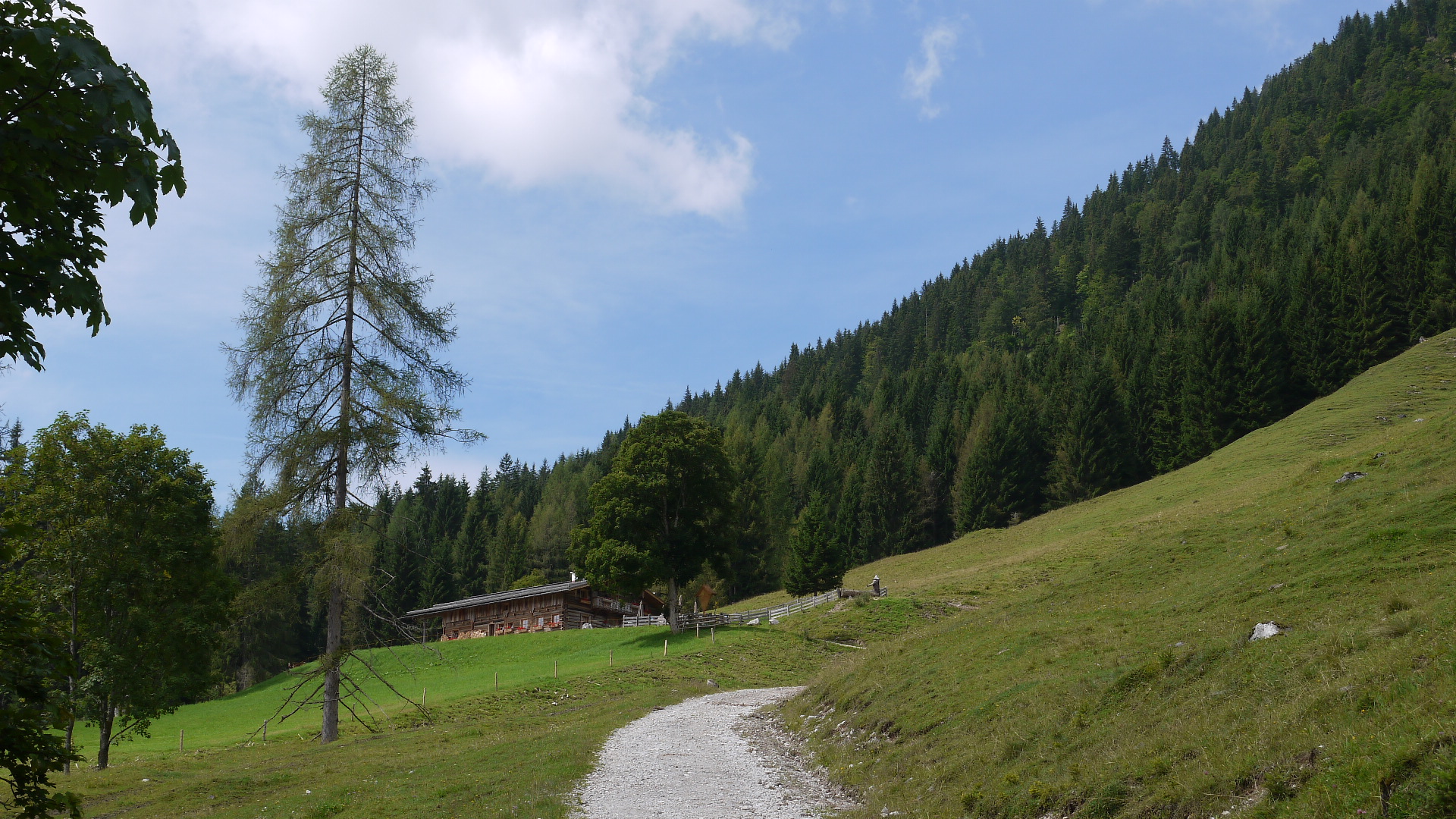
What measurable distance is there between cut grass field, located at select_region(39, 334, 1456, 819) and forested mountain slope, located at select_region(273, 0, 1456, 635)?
295 inches

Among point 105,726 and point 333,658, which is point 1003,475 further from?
point 105,726

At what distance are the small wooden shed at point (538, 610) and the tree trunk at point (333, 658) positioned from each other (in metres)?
44.4

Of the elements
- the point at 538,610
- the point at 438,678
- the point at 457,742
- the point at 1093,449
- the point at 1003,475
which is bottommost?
the point at 438,678

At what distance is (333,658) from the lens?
20938mm

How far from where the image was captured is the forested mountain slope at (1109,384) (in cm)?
7656

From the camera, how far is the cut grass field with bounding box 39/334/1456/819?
26.1ft

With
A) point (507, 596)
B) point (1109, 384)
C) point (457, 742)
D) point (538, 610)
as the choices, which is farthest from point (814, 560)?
point (1109, 384)

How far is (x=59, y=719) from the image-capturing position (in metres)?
5.79

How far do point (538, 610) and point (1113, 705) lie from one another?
65.2 m

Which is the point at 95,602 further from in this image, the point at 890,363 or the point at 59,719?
the point at 890,363

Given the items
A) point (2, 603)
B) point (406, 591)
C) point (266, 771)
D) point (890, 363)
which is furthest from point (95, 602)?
point (890, 363)

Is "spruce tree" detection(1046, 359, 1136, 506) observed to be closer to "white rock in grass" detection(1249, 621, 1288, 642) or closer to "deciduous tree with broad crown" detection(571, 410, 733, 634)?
"deciduous tree with broad crown" detection(571, 410, 733, 634)

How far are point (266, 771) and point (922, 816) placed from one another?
17.1 meters

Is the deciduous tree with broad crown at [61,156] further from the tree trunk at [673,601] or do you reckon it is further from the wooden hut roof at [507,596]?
the wooden hut roof at [507,596]
